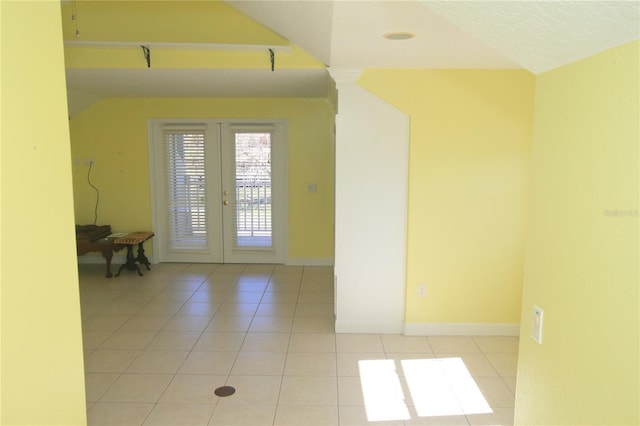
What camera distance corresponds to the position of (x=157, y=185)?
672cm

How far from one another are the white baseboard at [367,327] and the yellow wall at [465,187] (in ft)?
0.62

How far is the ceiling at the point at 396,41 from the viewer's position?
110 cm

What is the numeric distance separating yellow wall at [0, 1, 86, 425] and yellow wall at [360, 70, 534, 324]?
2.67 metres

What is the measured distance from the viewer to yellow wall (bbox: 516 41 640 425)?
3.65ft

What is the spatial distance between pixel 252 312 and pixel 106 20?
3.13 metres

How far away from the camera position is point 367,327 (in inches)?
168

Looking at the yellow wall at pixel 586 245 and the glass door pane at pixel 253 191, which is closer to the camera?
the yellow wall at pixel 586 245

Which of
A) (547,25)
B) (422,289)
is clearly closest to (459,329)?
(422,289)

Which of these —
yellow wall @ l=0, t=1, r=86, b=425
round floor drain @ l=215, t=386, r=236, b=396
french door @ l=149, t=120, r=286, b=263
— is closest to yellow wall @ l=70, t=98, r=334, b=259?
french door @ l=149, t=120, r=286, b=263

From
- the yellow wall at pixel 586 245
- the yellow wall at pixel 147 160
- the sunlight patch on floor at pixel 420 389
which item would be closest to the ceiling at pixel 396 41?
the yellow wall at pixel 586 245

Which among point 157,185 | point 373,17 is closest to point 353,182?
point 373,17

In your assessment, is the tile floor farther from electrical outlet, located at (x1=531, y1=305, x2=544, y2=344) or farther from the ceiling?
the ceiling

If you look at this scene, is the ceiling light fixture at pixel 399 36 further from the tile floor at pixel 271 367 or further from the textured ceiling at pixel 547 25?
the tile floor at pixel 271 367

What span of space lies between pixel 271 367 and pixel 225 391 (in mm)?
470
